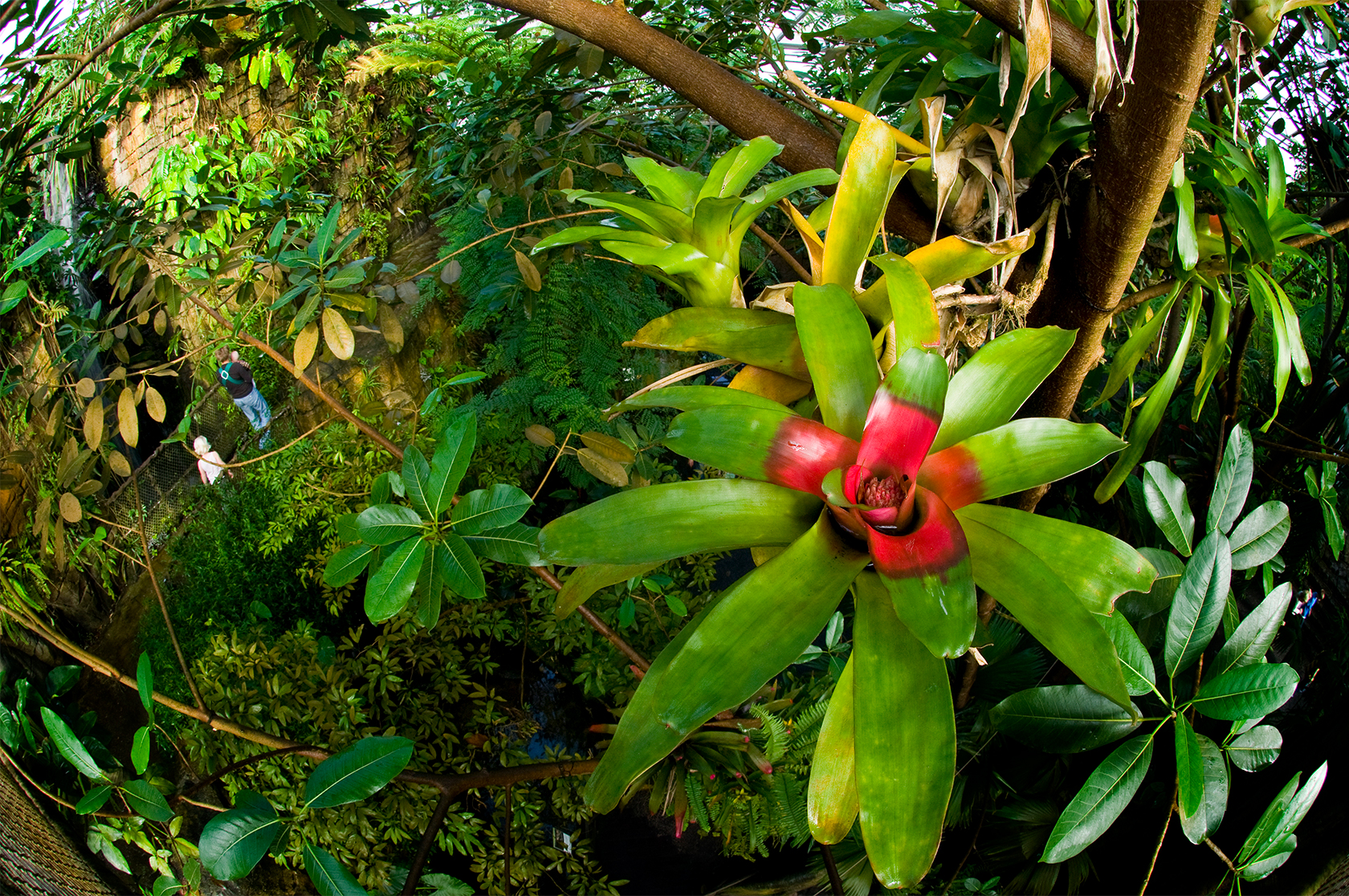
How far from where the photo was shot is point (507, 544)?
2.05 feet

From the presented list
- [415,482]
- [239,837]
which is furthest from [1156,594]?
[239,837]

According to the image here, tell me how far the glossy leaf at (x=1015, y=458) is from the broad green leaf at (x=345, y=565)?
0.53 meters

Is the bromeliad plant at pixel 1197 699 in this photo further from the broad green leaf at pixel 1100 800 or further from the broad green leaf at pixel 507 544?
the broad green leaf at pixel 507 544

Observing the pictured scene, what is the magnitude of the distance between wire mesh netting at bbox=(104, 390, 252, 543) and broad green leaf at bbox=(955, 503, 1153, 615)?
1.51m

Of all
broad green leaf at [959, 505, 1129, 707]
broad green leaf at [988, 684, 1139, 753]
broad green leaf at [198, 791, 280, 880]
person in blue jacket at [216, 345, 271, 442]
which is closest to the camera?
broad green leaf at [959, 505, 1129, 707]

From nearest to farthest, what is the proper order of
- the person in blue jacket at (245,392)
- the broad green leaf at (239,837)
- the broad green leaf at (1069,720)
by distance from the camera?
the broad green leaf at (239,837), the broad green leaf at (1069,720), the person in blue jacket at (245,392)

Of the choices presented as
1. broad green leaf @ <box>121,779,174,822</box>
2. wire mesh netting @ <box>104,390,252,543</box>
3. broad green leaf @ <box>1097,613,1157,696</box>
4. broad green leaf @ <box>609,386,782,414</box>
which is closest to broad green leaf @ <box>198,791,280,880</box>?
broad green leaf @ <box>121,779,174,822</box>

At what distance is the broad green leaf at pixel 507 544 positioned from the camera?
618 millimetres

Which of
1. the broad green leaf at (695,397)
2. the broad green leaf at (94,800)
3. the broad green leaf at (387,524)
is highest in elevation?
the broad green leaf at (695,397)

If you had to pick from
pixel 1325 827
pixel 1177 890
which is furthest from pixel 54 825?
pixel 1325 827

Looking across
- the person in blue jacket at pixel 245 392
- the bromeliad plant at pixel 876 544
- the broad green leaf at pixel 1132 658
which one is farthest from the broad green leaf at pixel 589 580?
the person in blue jacket at pixel 245 392

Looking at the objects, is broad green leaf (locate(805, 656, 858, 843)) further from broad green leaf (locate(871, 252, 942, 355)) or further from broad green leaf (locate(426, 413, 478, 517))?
broad green leaf (locate(426, 413, 478, 517))

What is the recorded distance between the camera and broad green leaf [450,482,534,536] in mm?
625

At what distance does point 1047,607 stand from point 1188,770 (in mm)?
399
